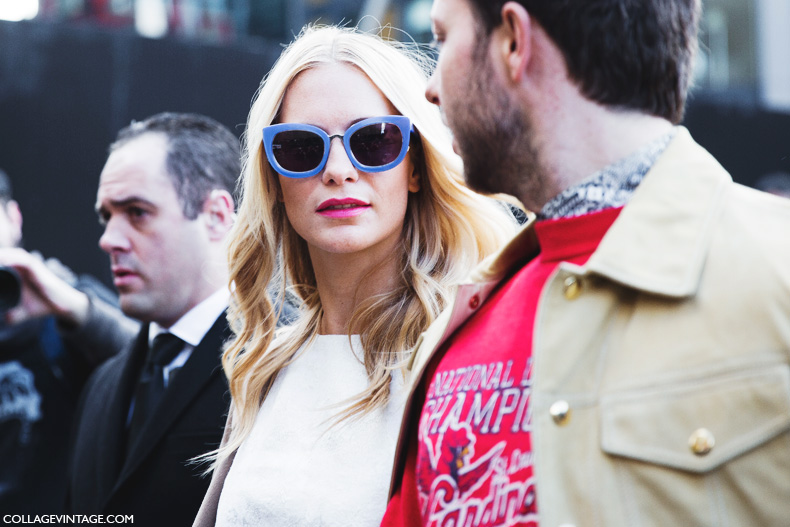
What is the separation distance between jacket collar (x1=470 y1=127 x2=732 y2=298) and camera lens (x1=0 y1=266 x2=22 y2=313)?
9.26 feet

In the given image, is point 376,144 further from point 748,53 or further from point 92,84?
point 748,53

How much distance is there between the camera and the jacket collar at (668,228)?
4.23 feet

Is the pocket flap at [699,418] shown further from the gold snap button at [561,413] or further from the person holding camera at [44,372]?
the person holding camera at [44,372]

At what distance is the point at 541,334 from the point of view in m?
1.40

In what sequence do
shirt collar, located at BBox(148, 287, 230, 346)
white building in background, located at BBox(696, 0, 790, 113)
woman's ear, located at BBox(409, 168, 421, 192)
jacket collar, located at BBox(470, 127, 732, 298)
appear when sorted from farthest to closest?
1. white building in background, located at BBox(696, 0, 790, 113)
2. shirt collar, located at BBox(148, 287, 230, 346)
3. woman's ear, located at BBox(409, 168, 421, 192)
4. jacket collar, located at BBox(470, 127, 732, 298)


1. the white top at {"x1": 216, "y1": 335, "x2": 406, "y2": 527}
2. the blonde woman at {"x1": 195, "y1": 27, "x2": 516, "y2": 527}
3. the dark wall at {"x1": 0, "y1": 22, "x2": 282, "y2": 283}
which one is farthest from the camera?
the dark wall at {"x1": 0, "y1": 22, "x2": 282, "y2": 283}

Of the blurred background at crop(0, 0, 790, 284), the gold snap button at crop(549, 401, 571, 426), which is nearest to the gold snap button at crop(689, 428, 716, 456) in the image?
the gold snap button at crop(549, 401, 571, 426)

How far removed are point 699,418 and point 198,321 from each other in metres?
2.52

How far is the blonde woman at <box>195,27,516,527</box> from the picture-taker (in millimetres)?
2145

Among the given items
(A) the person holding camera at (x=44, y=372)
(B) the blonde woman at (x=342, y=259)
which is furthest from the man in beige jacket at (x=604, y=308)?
(A) the person holding camera at (x=44, y=372)

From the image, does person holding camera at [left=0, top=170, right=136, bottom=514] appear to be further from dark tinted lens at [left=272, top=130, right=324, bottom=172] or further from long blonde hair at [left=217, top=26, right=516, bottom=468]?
dark tinted lens at [left=272, top=130, right=324, bottom=172]

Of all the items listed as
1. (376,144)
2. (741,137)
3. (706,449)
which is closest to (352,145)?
(376,144)

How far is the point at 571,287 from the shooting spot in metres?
1.41

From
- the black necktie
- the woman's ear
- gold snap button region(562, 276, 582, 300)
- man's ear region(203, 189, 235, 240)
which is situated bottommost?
the black necktie
